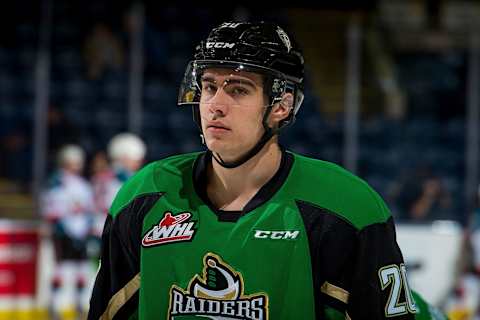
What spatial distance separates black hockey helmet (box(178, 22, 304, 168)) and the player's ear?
0.03ft

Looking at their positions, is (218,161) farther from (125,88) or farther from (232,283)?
(125,88)

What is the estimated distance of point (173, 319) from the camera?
2195 millimetres

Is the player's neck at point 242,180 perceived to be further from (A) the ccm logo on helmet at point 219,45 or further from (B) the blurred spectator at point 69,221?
(B) the blurred spectator at point 69,221

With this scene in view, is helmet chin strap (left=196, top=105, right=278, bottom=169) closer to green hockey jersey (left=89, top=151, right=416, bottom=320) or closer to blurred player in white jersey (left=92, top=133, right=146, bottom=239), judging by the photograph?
green hockey jersey (left=89, top=151, right=416, bottom=320)

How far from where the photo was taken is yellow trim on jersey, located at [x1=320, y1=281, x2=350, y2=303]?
7.05ft

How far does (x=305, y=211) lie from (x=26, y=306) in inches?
215

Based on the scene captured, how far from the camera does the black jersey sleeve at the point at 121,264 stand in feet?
7.45

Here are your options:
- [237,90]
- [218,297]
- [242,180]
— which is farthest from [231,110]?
[218,297]

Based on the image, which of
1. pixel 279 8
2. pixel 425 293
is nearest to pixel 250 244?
pixel 425 293

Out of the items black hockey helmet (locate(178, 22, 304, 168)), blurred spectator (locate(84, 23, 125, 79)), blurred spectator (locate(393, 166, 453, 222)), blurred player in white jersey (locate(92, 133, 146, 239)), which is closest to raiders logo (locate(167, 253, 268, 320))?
black hockey helmet (locate(178, 22, 304, 168))

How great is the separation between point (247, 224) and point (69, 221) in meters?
5.78

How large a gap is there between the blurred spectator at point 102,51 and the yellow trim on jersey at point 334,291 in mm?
6648

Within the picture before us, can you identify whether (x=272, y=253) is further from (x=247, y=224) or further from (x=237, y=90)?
(x=237, y=90)

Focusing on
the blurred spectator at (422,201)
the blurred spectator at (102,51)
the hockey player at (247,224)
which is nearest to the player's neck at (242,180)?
the hockey player at (247,224)
